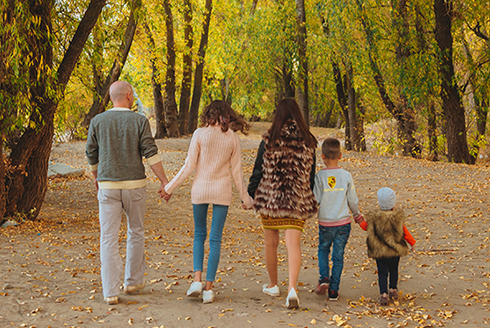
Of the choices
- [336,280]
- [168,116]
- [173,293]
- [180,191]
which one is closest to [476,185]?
[180,191]

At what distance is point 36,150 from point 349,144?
14778mm

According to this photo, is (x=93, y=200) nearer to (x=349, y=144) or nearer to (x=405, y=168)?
(x=405, y=168)

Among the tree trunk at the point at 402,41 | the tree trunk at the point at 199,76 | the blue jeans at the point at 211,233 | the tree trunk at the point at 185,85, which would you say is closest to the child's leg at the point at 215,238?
the blue jeans at the point at 211,233

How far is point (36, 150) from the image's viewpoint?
812cm

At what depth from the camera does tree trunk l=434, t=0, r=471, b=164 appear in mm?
15016

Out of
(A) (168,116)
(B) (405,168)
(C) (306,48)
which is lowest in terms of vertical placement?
(B) (405,168)

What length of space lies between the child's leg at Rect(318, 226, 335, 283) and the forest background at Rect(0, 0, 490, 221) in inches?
188

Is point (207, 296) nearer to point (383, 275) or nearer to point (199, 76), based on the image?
point (383, 275)

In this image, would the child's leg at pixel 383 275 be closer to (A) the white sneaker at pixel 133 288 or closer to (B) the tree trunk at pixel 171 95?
(A) the white sneaker at pixel 133 288

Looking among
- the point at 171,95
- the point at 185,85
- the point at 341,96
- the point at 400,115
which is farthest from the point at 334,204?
the point at 185,85

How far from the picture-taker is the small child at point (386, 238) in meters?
4.60

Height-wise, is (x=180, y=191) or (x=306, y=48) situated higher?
(x=306, y=48)

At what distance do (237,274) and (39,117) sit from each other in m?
4.20

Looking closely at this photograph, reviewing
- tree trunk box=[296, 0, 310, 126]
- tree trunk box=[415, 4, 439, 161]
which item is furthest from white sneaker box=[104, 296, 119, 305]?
tree trunk box=[296, 0, 310, 126]
